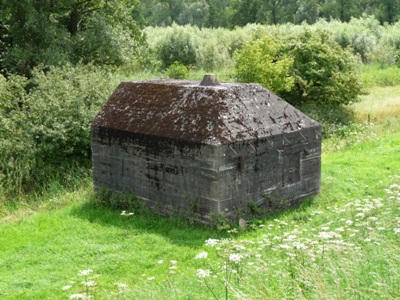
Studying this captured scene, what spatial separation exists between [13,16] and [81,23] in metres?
4.11

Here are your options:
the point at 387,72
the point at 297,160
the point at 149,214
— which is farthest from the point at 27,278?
the point at 387,72

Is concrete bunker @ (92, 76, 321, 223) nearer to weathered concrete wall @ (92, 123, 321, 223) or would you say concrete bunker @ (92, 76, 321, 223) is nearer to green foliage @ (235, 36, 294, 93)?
weathered concrete wall @ (92, 123, 321, 223)

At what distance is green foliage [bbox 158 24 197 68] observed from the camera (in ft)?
121

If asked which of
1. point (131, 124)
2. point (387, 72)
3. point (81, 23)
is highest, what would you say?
point (81, 23)

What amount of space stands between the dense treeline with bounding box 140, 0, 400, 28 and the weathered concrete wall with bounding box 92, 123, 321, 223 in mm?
40749

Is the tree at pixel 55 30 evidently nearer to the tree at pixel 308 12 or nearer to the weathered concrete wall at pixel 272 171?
the weathered concrete wall at pixel 272 171

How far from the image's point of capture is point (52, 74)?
1888 centimetres

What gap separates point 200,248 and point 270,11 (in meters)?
58.1

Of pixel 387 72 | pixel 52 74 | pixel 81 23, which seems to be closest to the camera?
pixel 52 74

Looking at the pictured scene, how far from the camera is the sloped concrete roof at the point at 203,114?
1148 cm

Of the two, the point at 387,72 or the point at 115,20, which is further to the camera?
the point at 387,72

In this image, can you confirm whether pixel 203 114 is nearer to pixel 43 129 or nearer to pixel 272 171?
pixel 272 171

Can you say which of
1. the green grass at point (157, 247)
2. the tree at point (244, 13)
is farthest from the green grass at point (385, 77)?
the tree at point (244, 13)

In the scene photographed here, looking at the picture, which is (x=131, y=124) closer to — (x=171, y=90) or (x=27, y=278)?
(x=171, y=90)
